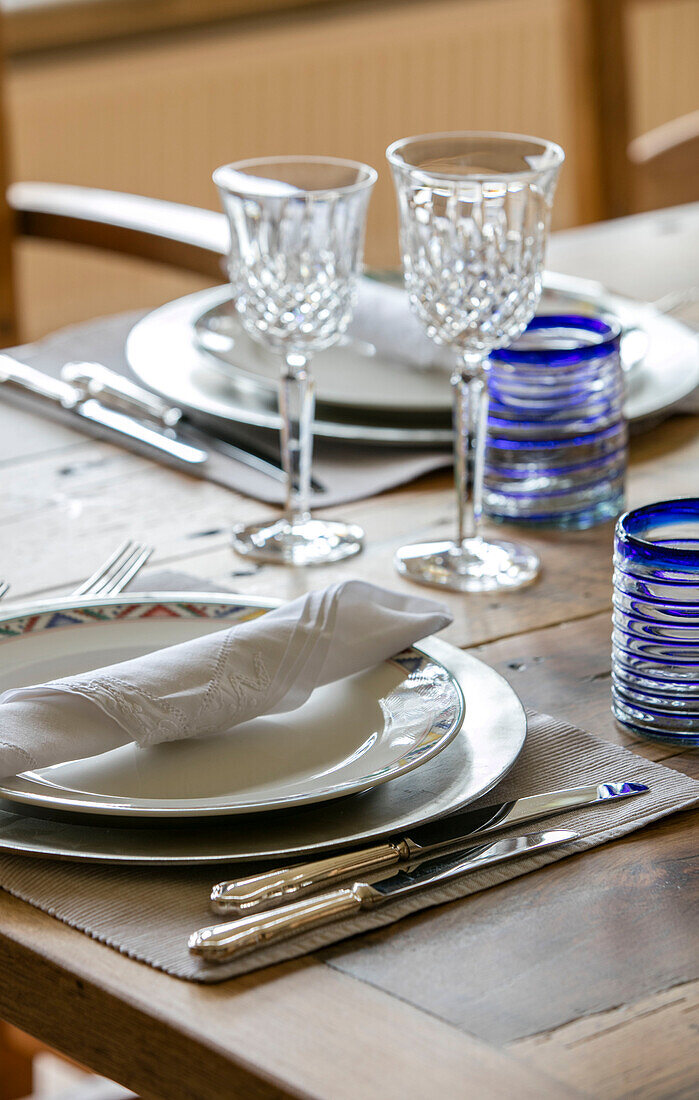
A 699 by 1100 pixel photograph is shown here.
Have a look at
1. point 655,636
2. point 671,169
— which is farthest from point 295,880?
point 671,169

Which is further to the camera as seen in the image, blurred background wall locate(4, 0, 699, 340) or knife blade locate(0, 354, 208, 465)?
blurred background wall locate(4, 0, 699, 340)

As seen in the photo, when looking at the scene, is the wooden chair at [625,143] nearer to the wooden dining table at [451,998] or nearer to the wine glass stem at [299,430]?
the wine glass stem at [299,430]

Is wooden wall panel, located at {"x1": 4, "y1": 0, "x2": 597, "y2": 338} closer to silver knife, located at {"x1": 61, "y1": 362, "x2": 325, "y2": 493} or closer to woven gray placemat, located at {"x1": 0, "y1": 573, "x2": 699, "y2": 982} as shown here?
silver knife, located at {"x1": 61, "y1": 362, "x2": 325, "y2": 493}

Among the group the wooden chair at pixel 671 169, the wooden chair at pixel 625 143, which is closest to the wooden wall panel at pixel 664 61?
the wooden chair at pixel 625 143

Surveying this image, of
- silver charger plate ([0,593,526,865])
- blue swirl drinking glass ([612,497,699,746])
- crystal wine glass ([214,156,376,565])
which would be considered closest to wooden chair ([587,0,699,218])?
crystal wine glass ([214,156,376,565])

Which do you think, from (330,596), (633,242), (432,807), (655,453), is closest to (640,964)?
(432,807)

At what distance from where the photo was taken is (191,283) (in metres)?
3.79

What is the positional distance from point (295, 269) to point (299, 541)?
0.54ft

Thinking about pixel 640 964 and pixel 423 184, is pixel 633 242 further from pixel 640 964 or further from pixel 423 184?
pixel 640 964

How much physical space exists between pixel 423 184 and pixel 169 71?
2.91m

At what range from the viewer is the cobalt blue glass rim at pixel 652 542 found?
2.05 ft

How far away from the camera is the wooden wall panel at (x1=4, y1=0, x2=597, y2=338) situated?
136 inches

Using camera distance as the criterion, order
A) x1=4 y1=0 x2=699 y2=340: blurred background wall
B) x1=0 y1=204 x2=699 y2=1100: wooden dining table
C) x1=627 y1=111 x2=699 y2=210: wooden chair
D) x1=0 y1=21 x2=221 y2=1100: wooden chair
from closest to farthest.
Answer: x1=0 y1=204 x2=699 y2=1100: wooden dining table, x1=0 y1=21 x2=221 y2=1100: wooden chair, x1=627 y1=111 x2=699 y2=210: wooden chair, x1=4 y1=0 x2=699 y2=340: blurred background wall

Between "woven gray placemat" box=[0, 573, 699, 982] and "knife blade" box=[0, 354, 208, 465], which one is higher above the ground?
"woven gray placemat" box=[0, 573, 699, 982]
